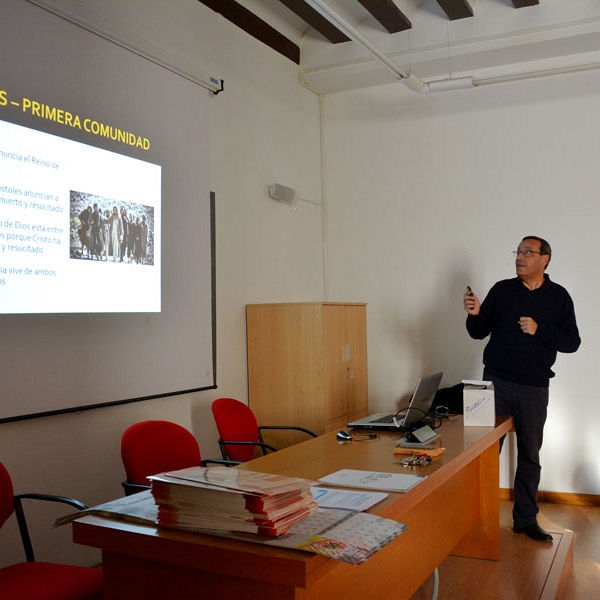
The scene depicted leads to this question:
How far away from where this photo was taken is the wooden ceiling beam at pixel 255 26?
16.3 ft

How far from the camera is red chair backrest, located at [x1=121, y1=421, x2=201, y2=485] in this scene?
10.1 ft

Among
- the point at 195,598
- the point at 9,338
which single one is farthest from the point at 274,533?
the point at 9,338

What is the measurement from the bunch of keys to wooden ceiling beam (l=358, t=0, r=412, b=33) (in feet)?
12.1

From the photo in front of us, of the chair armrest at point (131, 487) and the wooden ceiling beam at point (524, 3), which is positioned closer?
the chair armrest at point (131, 487)

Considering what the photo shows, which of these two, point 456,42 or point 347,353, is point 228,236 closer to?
point 347,353

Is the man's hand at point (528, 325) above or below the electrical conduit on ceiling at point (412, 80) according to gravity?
below

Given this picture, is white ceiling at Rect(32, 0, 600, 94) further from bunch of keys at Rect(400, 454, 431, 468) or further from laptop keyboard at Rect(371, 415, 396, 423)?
bunch of keys at Rect(400, 454, 431, 468)

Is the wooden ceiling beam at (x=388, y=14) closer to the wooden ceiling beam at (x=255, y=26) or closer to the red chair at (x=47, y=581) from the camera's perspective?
the wooden ceiling beam at (x=255, y=26)

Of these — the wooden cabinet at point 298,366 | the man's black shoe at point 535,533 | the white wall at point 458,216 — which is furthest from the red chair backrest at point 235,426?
the white wall at point 458,216

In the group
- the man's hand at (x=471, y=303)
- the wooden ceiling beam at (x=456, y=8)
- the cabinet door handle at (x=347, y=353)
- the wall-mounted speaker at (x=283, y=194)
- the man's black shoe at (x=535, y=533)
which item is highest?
the wooden ceiling beam at (x=456, y=8)

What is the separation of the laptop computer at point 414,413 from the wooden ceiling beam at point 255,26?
10.2ft

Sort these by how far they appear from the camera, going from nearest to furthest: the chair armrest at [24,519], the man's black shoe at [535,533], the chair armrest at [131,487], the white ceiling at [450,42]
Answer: the chair armrest at [24,519] → the chair armrest at [131,487] → the man's black shoe at [535,533] → the white ceiling at [450,42]

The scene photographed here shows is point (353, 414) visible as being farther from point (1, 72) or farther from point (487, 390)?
point (1, 72)

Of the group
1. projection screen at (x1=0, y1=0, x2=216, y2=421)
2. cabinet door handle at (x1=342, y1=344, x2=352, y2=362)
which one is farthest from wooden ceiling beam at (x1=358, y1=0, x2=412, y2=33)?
cabinet door handle at (x1=342, y1=344, x2=352, y2=362)
